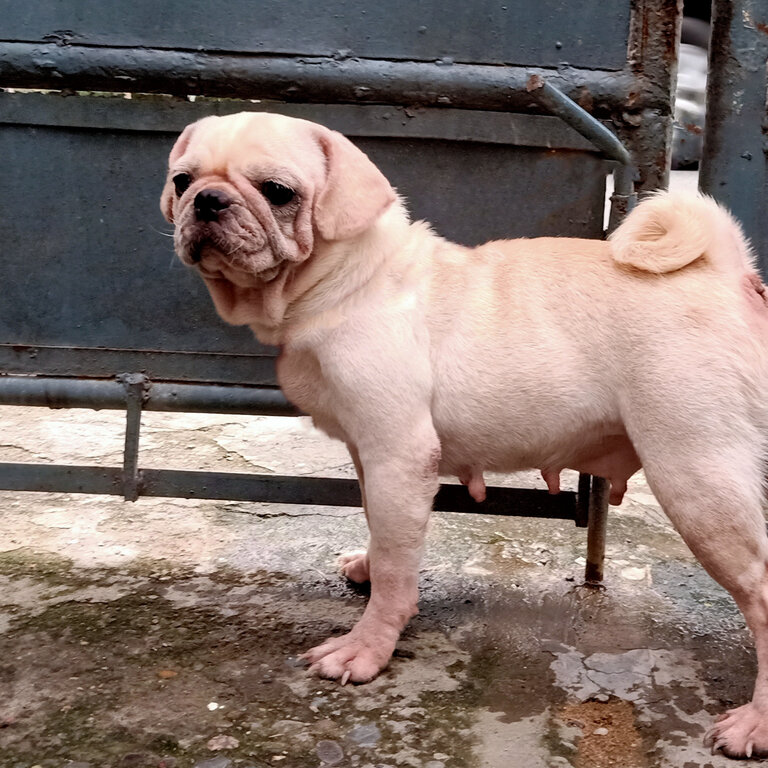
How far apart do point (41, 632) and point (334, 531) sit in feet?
4.19

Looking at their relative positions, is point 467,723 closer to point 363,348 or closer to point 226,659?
point 226,659

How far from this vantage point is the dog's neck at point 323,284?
2.64 meters

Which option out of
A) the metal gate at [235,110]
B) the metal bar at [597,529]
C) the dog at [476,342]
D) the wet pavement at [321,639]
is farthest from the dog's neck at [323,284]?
the metal bar at [597,529]

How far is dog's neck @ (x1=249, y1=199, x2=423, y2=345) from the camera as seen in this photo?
2.64m

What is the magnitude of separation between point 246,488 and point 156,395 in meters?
0.46

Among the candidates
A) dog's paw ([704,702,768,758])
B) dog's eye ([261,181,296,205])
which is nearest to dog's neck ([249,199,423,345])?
dog's eye ([261,181,296,205])

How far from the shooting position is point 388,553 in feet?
8.73

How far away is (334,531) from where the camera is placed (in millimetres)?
3838

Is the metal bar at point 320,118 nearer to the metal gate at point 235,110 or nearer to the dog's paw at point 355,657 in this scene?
the metal gate at point 235,110

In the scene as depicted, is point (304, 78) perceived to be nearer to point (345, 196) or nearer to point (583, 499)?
point (345, 196)

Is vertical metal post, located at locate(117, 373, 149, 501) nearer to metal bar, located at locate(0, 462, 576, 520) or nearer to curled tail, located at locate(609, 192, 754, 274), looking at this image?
metal bar, located at locate(0, 462, 576, 520)

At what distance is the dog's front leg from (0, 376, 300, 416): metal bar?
2.39ft

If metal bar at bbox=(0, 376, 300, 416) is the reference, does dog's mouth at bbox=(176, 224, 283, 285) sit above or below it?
above

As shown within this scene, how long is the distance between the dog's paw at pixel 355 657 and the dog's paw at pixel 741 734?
92cm
